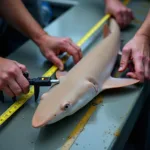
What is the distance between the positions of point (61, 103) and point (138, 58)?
41 cm

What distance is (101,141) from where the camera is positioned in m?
0.96

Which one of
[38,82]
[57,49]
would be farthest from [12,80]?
[57,49]

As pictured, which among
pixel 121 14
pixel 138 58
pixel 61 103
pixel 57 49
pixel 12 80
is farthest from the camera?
pixel 121 14

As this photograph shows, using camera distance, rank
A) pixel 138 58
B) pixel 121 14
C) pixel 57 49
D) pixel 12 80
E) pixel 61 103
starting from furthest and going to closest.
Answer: pixel 121 14 → pixel 57 49 → pixel 138 58 → pixel 12 80 → pixel 61 103

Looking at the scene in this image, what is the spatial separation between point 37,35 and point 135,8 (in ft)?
2.20

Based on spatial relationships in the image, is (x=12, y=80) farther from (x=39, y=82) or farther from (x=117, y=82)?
(x=117, y=82)

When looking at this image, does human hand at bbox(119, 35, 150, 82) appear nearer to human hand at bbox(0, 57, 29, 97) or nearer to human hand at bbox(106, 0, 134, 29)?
human hand at bbox(106, 0, 134, 29)

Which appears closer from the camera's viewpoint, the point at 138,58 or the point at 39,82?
the point at 39,82

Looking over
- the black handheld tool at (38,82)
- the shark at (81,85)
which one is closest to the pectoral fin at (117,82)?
the shark at (81,85)

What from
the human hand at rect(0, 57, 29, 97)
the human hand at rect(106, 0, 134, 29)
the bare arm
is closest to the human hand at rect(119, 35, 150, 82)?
the bare arm

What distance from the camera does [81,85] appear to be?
3.52 feet

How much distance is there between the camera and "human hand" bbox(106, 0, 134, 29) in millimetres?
1618

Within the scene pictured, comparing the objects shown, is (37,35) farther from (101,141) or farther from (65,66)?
(101,141)

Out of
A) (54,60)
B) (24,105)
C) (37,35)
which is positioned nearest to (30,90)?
(24,105)
